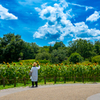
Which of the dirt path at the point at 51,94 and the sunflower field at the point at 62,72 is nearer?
the dirt path at the point at 51,94

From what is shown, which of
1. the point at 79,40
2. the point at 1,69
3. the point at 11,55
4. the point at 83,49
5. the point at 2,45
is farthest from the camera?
the point at 79,40

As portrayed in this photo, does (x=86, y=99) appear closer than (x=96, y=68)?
Yes

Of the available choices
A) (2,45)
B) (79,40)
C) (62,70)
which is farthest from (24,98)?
(79,40)

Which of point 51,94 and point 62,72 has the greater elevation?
point 62,72

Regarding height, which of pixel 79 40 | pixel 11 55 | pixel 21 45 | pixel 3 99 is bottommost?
pixel 3 99

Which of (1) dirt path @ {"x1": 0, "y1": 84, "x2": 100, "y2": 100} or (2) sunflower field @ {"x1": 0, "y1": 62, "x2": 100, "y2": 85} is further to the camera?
(2) sunflower field @ {"x1": 0, "y1": 62, "x2": 100, "y2": 85}

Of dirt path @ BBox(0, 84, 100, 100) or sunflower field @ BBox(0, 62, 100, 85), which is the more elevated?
sunflower field @ BBox(0, 62, 100, 85)

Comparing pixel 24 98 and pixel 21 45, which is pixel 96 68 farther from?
pixel 21 45

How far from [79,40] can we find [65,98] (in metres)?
42.2

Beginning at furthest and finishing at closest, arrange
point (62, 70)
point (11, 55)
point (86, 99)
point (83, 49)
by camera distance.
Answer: point (83, 49) < point (11, 55) < point (62, 70) < point (86, 99)

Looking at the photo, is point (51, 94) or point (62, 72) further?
point (62, 72)

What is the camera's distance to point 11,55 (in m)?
29.1

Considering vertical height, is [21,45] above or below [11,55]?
above

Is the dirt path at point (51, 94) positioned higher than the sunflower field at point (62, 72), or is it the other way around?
the sunflower field at point (62, 72)
